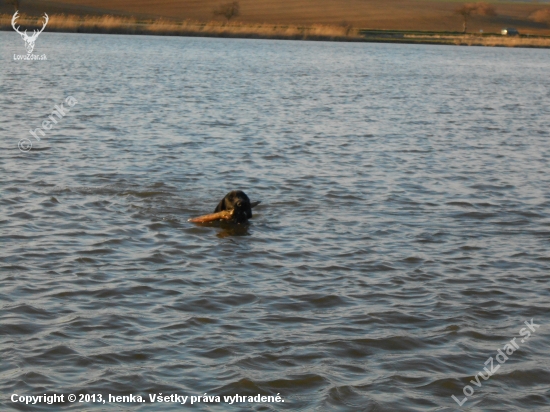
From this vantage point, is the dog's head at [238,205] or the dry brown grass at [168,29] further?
the dry brown grass at [168,29]

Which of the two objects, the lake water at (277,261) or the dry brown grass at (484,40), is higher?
the dry brown grass at (484,40)

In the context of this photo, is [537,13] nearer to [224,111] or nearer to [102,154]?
[224,111]

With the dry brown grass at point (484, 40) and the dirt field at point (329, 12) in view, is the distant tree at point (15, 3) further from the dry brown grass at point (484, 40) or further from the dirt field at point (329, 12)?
the dry brown grass at point (484, 40)

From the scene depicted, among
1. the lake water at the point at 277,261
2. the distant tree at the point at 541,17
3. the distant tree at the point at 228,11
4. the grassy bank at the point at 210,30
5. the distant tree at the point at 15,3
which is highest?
the distant tree at the point at 541,17

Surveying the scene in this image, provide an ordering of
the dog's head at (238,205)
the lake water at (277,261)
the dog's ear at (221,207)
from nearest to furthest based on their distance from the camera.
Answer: the lake water at (277,261) → the dog's head at (238,205) → the dog's ear at (221,207)

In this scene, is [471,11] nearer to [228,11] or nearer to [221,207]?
[228,11]

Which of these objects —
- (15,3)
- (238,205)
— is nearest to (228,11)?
(15,3)

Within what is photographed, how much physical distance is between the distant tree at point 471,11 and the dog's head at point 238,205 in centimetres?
9415

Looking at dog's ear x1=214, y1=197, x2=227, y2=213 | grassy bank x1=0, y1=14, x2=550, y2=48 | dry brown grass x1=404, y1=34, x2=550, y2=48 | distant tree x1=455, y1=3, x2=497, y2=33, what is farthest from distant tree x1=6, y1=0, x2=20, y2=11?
dog's ear x1=214, y1=197, x2=227, y2=213

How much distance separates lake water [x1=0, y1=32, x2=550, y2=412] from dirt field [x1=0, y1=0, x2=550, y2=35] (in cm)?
7093

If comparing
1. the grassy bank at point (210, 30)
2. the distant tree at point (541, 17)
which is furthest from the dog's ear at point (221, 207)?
the distant tree at point (541, 17)

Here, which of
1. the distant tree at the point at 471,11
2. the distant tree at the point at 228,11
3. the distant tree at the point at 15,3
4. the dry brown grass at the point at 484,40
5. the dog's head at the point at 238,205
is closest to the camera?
the dog's head at the point at 238,205

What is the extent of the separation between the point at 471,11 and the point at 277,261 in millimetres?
104806

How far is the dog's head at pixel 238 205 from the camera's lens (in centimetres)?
1042
